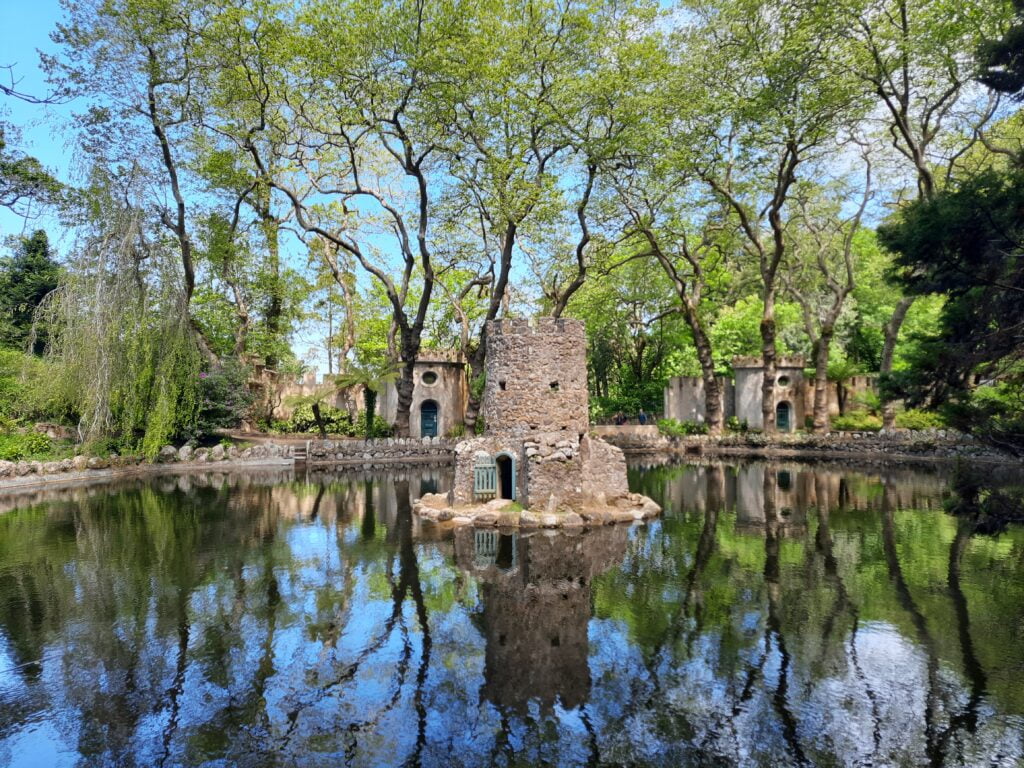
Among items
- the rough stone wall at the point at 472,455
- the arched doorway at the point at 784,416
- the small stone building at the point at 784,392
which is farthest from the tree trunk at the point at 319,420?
the arched doorway at the point at 784,416

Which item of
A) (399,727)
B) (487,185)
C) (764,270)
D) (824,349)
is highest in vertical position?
(487,185)

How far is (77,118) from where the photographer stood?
2275 centimetres

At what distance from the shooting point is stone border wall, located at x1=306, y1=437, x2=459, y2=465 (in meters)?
26.8

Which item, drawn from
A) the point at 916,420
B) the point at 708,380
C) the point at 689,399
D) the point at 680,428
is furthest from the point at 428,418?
the point at 916,420

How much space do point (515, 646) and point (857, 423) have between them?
27.4 meters

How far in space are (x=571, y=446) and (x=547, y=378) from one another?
1914 mm

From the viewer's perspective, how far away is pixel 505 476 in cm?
1522

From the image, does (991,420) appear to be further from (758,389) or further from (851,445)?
(758,389)

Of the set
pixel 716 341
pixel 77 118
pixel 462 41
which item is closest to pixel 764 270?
pixel 716 341

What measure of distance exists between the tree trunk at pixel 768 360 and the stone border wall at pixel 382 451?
1558 centimetres

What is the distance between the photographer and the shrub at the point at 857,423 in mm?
27891

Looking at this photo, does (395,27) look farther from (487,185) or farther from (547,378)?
(547,378)

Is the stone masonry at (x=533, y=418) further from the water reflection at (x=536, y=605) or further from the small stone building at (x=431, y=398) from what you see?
the small stone building at (x=431, y=398)

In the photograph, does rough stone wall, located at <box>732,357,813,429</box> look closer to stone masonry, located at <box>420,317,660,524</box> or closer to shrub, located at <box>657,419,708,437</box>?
shrub, located at <box>657,419,708,437</box>
